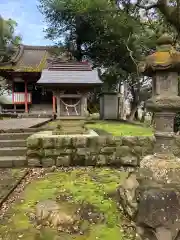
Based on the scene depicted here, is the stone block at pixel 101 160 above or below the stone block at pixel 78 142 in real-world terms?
below

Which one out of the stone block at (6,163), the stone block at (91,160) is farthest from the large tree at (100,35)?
the stone block at (6,163)

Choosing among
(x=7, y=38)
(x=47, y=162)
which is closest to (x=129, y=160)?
(x=47, y=162)

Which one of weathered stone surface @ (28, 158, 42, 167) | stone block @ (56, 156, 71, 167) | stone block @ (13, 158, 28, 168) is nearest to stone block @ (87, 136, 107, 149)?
stone block @ (56, 156, 71, 167)

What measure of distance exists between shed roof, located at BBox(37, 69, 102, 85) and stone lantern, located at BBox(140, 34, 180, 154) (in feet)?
34.2

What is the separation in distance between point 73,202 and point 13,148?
12.6ft

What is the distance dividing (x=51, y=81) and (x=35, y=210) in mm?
10877

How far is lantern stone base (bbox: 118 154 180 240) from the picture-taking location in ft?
10.6

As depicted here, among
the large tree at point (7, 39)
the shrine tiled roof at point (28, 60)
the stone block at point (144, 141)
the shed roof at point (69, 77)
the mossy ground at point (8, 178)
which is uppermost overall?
the large tree at point (7, 39)

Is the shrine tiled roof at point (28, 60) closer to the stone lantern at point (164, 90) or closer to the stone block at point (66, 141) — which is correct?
the stone block at point (66, 141)

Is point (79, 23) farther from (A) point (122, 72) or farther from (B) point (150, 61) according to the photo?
(B) point (150, 61)

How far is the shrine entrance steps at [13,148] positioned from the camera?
6.71 metres

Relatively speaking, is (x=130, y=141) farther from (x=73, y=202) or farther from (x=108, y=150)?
(x=73, y=202)

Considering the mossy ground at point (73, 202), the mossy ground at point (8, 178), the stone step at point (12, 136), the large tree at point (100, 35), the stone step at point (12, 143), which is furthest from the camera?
the large tree at point (100, 35)

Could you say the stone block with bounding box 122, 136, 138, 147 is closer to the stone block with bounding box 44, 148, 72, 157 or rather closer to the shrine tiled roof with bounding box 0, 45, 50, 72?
the stone block with bounding box 44, 148, 72, 157
